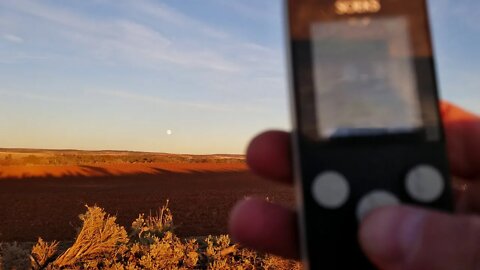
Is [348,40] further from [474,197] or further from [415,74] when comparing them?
[474,197]

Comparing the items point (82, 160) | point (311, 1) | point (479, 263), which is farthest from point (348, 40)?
point (82, 160)

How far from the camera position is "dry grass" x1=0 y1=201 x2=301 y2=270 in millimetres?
5742

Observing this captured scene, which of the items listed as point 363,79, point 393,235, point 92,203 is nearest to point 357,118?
point 363,79

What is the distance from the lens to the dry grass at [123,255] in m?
5.74

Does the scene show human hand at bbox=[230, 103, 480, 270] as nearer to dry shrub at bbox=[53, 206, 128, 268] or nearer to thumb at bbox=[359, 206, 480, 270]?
thumb at bbox=[359, 206, 480, 270]

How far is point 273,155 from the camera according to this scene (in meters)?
1.44

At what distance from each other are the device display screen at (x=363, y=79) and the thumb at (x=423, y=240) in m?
0.26

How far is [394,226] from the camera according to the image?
3.57ft

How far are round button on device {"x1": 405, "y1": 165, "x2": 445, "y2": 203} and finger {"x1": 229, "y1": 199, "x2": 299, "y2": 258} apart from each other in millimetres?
342

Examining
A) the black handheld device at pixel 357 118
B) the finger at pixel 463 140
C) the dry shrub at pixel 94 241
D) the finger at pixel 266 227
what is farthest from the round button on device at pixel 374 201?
the dry shrub at pixel 94 241

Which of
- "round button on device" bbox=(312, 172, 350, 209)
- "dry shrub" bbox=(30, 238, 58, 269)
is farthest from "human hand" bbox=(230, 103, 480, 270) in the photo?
"dry shrub" bbox=(30, 238, 58, 269)

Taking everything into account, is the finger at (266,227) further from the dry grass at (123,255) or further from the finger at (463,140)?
the dry grass at (123,255)

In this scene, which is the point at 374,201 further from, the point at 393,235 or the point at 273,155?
the point at 273,155

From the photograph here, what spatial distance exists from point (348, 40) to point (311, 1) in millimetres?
142
